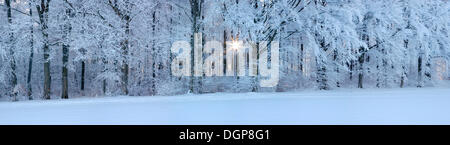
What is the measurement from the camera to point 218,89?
52.8 ft

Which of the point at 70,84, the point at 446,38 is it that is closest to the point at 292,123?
the point at 446,38

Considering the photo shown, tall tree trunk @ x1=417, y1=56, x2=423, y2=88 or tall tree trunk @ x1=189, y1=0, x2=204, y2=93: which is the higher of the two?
tall tree trunk @ x1=189, y1=0, x2=204, y2=93

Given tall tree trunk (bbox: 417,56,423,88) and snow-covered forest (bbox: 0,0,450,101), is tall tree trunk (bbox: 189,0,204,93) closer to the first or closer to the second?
snow-covered forest (bbox: 0,0,450,101)

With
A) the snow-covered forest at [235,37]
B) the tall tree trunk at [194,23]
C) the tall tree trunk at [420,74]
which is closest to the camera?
the snow-covered forest at [235,37]

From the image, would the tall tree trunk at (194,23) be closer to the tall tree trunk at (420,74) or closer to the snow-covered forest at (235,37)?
the snow-covered forest at (235,37)

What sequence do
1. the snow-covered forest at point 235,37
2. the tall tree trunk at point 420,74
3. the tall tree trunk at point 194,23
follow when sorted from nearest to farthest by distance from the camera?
the snow-covered forest at point 235,37 → the tall tree trunk at point 194,23 → the tall tree trunk at point 420,74

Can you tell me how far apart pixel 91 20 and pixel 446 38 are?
71.0 ft

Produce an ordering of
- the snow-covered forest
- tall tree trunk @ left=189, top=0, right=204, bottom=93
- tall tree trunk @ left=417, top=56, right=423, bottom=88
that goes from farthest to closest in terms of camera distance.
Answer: tall tree trunk @ left=417, top=56, right=423, bottom=88 → tall tree trunk @ left=189, top=0, right=204, bottom=93 → the snow-covered forest

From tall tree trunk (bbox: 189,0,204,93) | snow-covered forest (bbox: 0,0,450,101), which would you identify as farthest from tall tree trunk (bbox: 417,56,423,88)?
tall tree trunk (bbox: 189,0,204,93)

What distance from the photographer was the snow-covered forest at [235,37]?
39.2 feet

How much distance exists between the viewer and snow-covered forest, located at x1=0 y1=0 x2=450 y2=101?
1196 centimetres

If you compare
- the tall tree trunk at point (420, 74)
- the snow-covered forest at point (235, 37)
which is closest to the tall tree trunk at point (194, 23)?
the snow-covered forest at point (235, 37)

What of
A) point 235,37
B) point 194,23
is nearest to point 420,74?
point 235,37
